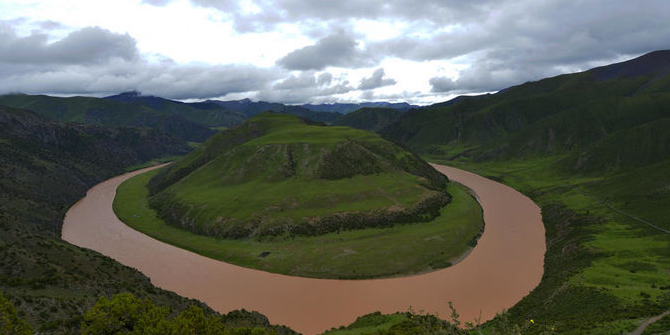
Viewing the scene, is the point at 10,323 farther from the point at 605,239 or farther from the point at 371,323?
the point at 605,239

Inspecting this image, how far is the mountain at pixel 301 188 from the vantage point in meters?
102

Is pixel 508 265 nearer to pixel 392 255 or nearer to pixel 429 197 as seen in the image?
pixel 392 255

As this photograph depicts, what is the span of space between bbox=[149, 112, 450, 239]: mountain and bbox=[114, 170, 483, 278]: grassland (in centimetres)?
447

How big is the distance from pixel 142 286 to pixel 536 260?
8060 centimetres

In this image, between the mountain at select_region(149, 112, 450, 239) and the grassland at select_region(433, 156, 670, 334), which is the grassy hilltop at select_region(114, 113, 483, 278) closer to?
the mountain at select_region(149, 112, 450, 239)

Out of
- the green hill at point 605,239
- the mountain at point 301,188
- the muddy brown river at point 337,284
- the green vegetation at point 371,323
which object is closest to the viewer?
the green hill at point 605,239

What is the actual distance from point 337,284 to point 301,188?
54.3 meters

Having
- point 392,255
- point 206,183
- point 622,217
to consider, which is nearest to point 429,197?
point 392,255

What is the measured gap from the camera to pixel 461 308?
196 feet

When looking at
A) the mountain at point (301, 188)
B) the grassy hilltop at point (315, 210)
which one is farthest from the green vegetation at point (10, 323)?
the mountain at point (301, 188)

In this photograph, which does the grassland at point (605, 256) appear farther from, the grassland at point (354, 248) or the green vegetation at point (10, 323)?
the green vegetation at point (10, 323)

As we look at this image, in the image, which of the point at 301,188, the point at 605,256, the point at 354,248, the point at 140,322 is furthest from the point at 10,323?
the point at 301,188

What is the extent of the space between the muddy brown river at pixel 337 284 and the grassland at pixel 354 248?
2.60m

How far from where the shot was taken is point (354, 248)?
3396 inches
